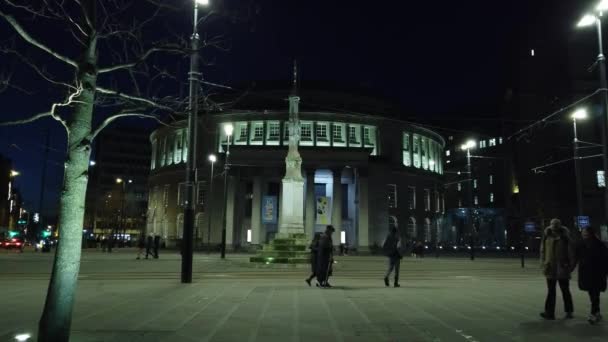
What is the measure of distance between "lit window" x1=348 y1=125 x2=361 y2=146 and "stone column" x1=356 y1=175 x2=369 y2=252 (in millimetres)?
11176

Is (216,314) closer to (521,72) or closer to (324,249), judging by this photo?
(324,249)

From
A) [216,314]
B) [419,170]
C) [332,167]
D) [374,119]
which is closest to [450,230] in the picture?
[419,170]

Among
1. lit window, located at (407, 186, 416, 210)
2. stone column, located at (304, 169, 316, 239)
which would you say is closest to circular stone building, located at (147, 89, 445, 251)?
lit window, located at (407, 186, 416, 210)

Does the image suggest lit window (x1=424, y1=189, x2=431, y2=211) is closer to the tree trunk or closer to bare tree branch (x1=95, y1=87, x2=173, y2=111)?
bare tree branch (x1=95, y1=87, x2=173, y2=111)

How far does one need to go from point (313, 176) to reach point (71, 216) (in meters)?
65.0

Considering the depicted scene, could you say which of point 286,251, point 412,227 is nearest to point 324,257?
point 286,251

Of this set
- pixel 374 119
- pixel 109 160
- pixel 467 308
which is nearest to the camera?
pixel 467 308

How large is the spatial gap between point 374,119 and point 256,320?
7632 centimetres

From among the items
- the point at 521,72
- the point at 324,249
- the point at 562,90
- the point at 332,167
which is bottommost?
the point at 324,249

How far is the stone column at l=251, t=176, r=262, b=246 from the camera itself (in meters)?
68.6

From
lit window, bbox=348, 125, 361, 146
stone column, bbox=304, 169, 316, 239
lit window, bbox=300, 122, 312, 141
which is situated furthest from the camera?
lit window, bbox=348, 125, 361, 146

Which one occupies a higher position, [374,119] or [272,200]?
[374,119]

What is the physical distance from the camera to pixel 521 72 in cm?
9056

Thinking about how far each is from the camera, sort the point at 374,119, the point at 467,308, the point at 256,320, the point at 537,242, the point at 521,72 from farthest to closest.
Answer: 1. the point at 521,72
2. the point at 374,119
3. the point at 537,242
4. the point at 467,308
5. the point at 256,320
